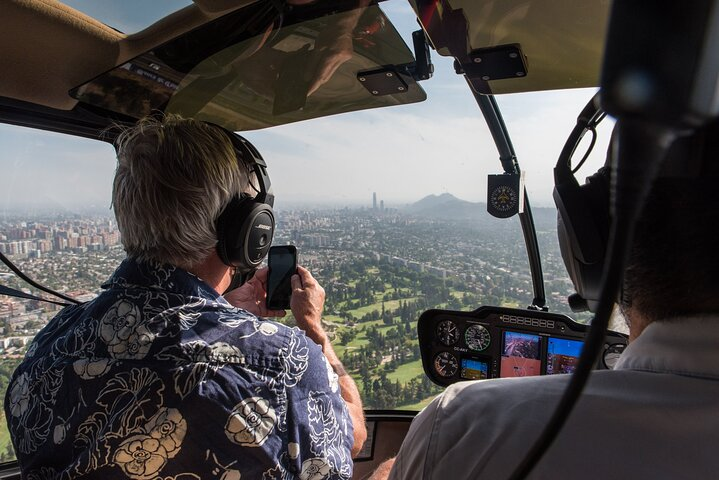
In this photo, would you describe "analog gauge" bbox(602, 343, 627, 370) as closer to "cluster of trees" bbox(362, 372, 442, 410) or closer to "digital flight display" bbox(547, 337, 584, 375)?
"digital flight display" bbox(547, 337, 584, 375)

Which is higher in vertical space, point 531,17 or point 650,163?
point 531,17

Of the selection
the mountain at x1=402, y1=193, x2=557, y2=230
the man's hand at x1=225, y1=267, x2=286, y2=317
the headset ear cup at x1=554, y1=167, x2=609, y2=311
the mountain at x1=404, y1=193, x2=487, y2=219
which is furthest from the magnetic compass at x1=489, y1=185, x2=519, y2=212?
the headset ear cup at x1=554, y1=167, x2=609, y2=311

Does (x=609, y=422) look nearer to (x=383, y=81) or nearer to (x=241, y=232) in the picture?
(x=241, y=232)

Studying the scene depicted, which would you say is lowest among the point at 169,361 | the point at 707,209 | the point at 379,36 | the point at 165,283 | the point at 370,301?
the point at 370,301

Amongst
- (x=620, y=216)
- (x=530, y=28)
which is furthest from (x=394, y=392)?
(x=620, y=216)

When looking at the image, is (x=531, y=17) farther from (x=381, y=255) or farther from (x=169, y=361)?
(x=381, y=255)

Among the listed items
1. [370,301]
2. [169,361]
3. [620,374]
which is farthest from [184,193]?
[370,301]

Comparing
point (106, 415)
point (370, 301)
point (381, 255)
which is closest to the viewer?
point (106, 415)
